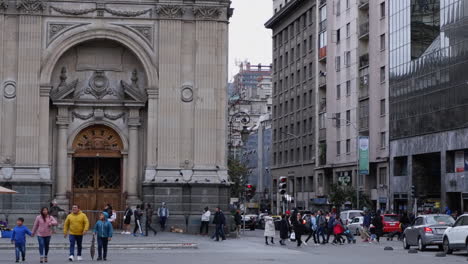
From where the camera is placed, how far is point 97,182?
53156 mm

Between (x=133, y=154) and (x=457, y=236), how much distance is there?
2142cm

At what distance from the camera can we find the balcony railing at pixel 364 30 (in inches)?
3346

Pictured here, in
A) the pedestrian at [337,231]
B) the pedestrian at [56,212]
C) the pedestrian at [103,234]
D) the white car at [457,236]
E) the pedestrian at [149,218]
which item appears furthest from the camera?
the pedestrian at [337,231]

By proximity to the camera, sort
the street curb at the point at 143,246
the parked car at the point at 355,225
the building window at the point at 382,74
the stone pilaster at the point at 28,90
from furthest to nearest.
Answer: the building window at the point at 382,74 → the parked car at the point at 355,225 → the stone pilaster at the point at 28,90 → the street curb at the point at 143,246

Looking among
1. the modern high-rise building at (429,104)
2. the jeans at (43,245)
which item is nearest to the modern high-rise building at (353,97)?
the modern high-rise building at (429,104)

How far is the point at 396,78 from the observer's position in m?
78.3

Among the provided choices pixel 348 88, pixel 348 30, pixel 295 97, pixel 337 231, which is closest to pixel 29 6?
pixel 337 231

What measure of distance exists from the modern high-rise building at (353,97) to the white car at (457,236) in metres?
39.4

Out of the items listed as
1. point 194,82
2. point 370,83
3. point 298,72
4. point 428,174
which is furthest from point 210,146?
point 298,72

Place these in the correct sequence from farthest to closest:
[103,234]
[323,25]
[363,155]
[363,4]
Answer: [323,25] → [363,4] → [363,155] → [103,234]

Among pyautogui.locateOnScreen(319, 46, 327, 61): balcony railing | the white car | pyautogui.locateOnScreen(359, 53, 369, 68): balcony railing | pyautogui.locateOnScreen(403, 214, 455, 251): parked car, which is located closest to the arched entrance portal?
pyautogui.locateOnScreen(403, 214, 455, 251): parked car

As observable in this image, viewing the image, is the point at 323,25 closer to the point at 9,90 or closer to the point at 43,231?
the point at 9,90

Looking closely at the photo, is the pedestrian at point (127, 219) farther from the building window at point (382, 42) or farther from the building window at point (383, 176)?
the building window at point (382, 42)

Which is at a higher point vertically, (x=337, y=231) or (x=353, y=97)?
(x=353, y=97)
